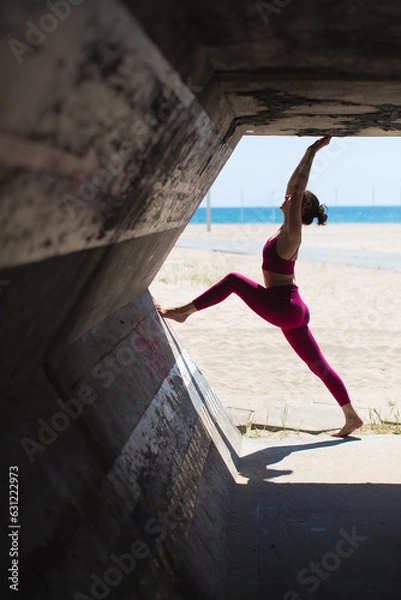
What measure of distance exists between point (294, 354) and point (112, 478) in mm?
6060

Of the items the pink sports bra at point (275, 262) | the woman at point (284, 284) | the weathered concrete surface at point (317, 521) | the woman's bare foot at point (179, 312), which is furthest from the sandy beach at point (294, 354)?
the pink sports bra at point (275, 262)

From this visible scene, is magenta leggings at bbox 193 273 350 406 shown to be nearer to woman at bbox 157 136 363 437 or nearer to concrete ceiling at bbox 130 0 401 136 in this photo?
woman at bbox 157 136 363 437

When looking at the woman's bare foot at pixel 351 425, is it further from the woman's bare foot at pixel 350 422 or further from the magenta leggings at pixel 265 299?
the magenta leggings at pixel 265 299

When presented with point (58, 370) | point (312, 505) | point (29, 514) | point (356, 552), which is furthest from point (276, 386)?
point (29, 514)

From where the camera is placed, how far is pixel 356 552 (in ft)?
11.5

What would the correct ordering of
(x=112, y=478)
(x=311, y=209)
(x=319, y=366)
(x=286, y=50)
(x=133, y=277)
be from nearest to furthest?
(x=286, y=50)
(x=112, y=478)
(x=133, y=277)
(x=311, y=209)
(x=319, y=366)

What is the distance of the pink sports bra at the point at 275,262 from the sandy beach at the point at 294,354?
158 centimetres

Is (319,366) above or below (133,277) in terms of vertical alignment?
below

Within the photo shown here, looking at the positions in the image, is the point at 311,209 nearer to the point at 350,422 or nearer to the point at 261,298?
the point at 261,298

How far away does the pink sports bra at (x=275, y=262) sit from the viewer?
5061 millimetres

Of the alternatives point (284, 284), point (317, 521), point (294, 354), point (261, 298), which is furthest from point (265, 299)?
point (294, 354)

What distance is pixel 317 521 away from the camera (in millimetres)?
3889

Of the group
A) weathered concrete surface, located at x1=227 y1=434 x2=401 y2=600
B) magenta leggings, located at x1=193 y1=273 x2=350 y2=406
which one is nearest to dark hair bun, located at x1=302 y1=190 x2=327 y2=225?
magenta leggings, located at x1=193 y1=273 x2=350 y2=406

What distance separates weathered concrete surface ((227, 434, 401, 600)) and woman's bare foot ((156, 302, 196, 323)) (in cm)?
118
